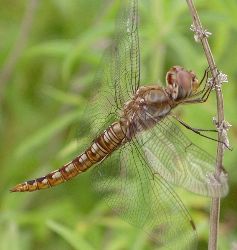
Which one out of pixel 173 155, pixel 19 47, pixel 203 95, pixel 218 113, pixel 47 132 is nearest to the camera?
pixel 218 113

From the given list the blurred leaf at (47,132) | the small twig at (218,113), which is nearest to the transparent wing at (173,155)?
the small twig at (218,113)

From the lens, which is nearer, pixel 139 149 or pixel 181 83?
pixel 181 83

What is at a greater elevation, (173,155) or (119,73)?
(119,73)

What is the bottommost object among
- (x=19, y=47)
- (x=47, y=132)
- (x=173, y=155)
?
(x=173, y=155)

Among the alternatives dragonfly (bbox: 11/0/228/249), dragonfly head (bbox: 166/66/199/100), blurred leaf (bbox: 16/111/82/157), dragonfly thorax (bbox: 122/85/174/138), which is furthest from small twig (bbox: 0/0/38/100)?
dragonfly head (bbox: 166/66/199/100)

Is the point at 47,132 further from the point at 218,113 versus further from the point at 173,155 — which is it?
the point at 218,113

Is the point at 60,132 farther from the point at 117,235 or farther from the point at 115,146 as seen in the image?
the point at 115,146

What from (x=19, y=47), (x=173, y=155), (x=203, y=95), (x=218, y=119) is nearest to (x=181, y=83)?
(x=203, y=95)

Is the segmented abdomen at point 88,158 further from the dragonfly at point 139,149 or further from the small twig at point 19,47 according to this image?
the small twig at point 19,47
